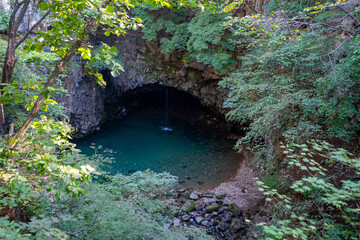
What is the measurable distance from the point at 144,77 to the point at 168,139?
4.71m

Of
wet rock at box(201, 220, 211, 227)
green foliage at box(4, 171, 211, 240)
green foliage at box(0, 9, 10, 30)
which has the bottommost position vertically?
wet rock at box(201, 220, 211, 227)

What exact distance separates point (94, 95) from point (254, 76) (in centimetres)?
992

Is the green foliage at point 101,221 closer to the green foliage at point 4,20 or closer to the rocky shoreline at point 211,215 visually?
the rocky shoreline at point 211,215

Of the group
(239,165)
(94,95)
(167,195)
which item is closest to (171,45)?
(94,95)

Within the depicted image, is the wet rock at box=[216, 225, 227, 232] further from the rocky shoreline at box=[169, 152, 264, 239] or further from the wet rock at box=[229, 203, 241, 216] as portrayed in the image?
the wet rock at box=[229, 203, 241, 216]

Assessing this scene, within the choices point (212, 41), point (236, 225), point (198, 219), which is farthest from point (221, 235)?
point (212, 41)

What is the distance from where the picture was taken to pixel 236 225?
620 cm

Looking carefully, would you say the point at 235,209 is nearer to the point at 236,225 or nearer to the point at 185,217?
the point at 236,225

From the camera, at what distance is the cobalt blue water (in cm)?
972

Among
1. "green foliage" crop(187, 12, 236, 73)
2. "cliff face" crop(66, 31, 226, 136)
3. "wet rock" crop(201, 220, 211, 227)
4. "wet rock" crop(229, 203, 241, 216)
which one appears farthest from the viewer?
"cliff face" crop(66, 31, 226, 136)

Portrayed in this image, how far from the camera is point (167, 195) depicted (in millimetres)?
7430

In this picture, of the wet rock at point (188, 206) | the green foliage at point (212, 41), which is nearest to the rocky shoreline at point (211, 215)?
the wet rock at point (188, 206)

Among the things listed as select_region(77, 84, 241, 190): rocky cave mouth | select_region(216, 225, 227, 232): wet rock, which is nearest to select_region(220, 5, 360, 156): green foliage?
select_region(216, 225, 227, 232): wet rock

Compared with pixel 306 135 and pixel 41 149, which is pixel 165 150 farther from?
pixel 41 149
